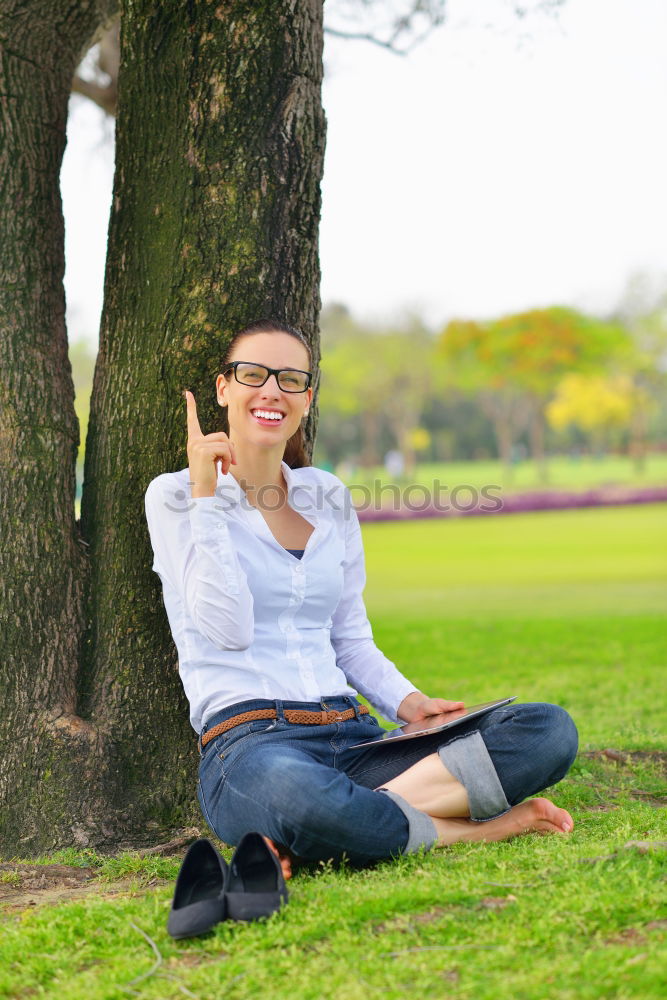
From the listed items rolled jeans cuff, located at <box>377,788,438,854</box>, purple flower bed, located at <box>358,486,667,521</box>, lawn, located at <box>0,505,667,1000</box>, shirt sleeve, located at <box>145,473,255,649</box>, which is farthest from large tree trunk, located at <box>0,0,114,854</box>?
purple flower bed, located at <box>358,486,667,521</box>

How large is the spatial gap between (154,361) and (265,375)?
20.7 inches

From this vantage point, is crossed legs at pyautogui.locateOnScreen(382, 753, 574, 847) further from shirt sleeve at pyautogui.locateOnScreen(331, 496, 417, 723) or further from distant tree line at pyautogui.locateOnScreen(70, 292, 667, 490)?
distant tree line at pyautogui.locateOnScreen(70, 292, 667, 490)

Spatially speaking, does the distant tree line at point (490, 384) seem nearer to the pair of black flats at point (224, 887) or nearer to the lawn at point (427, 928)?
the lawn at point (427, 928)

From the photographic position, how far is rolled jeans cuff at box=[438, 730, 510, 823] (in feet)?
9.45

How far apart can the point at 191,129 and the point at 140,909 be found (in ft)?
8.15

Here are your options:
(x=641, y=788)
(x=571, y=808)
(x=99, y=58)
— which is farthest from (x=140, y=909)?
(x=99, y=58)

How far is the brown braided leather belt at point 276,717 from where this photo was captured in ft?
9.59

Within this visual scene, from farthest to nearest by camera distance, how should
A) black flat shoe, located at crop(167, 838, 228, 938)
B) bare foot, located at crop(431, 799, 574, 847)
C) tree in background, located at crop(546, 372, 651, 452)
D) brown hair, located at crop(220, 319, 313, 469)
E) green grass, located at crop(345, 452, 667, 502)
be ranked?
1. tree in background, located at crop(546, 372, 651, 452)
2. green grass, located at crop(345, 452, 667, 502)
3. brown hair, located at crop(220, 319, 313, 469)
4. bare foot, located at crop(431, 799, 574, 847)
5. black flat shoe, located at crop(167, 838, 228, 938)

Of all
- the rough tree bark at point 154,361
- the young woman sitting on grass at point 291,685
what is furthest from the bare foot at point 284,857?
the rough tree bark at point 154,361

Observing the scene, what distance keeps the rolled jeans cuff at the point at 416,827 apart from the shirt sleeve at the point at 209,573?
23.7 inches

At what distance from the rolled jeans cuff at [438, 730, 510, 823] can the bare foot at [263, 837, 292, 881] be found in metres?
0.50

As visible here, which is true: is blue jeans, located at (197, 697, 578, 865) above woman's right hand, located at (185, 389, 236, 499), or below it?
below

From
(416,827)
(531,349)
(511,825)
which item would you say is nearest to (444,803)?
(416,827)

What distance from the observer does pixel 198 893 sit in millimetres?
2533
